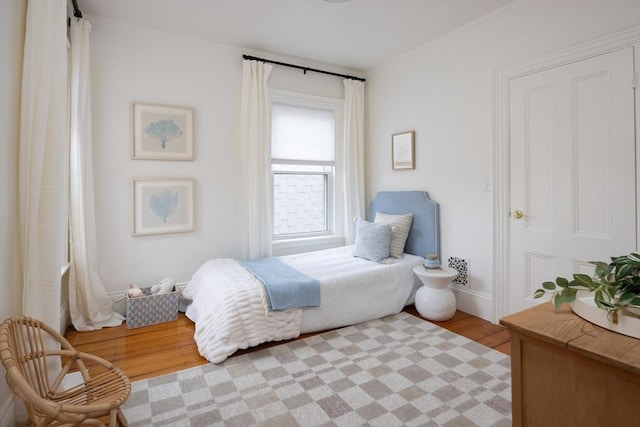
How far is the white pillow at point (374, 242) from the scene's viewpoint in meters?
3.48

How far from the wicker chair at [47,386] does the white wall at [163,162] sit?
1748 millimetres

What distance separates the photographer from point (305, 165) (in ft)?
13.8

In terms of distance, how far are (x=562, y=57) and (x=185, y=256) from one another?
365 centimetres

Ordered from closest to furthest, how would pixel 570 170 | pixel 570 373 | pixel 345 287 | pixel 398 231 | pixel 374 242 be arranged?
pixel 570 373, pixel 570 170, pixel 345 287, pixel 374 242, pixel 398 231

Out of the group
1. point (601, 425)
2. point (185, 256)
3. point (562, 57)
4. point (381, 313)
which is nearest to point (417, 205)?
point (381, 313)

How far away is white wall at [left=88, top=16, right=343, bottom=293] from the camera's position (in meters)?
3.15

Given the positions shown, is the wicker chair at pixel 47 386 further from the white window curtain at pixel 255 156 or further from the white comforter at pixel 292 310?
the white window curtain at pixel 255 156

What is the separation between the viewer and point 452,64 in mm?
3396

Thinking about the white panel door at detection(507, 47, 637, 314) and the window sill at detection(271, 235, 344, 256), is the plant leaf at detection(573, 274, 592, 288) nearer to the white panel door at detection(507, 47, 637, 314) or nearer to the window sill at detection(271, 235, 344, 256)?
the white panel door at detection(507, 47, 637, 314)

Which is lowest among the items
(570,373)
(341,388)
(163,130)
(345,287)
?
(341,388)

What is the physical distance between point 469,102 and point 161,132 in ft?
9.60

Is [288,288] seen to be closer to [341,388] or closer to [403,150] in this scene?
[341,388]

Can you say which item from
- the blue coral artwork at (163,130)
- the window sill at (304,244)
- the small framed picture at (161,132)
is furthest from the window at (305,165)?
the blue coral artwork at (163,130)

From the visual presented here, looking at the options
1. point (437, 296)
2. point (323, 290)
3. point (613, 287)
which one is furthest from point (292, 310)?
point (613, 287)
